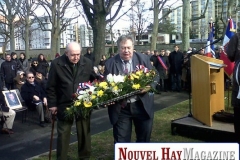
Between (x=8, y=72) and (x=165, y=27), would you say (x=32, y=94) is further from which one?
(x=165, y=27)

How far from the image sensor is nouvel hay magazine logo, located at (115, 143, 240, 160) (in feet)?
6.82

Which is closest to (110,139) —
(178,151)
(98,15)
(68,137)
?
(68,137)

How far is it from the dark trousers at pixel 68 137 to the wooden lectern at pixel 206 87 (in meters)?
2.40

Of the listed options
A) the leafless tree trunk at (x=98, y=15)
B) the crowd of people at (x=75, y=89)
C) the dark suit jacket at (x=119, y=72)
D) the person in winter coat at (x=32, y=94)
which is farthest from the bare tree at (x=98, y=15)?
the dark suit jacket at (x=119, y=72)

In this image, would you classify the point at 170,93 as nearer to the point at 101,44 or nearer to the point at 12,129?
A: the point at 101,44

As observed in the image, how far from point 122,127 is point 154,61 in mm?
10468

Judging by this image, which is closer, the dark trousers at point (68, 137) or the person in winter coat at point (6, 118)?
the dark trousers at point (68, 137)

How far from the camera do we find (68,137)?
16.3ft

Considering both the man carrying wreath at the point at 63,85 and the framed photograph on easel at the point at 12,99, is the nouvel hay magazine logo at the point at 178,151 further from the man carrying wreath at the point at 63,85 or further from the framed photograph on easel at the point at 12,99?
the framed photograph on easel at the point at 12,99

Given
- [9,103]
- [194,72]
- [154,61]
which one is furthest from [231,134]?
[154,61]

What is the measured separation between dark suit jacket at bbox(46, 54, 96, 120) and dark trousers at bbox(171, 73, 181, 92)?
986 cm

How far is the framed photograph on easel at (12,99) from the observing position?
8.81m

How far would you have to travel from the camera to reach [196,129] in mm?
6293

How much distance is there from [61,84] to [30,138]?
2.94 meters
